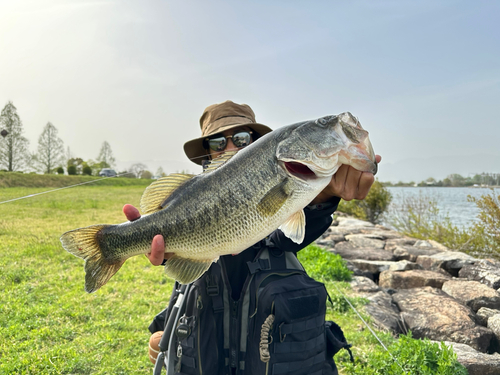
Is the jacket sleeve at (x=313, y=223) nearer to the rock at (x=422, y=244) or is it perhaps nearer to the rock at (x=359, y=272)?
the rock at (x=359, y=272)

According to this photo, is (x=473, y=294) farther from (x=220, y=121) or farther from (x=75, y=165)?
(x=75, y=165)

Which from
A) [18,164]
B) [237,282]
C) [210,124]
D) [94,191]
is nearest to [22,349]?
[237,282]

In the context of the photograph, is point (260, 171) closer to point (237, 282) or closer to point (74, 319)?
point (237, 282)

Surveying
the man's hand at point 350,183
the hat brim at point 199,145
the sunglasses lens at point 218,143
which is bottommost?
the man's hand at point 350,183

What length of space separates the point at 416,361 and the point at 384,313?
6.34ft

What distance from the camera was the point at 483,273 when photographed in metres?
7.01

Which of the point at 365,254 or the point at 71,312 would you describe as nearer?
the point at 71,312

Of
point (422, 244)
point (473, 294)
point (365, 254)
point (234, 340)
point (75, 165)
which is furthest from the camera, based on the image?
point (75, 165)

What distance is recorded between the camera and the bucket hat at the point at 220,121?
3252 mm

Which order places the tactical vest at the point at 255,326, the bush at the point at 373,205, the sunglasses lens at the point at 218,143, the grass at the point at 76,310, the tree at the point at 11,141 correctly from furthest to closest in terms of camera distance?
the tree at the point at 11,141 → the bush at the point at 373,205 → the grass at the point at 76,310 → the sunglasses lens at the point at 218,143 → the tactical vest at the point at 255,326

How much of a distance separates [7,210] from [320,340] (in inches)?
463

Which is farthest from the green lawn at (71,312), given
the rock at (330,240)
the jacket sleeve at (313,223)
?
the rock at (330,240)

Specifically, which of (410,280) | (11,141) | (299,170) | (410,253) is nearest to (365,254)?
(410,253)

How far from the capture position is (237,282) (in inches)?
108
